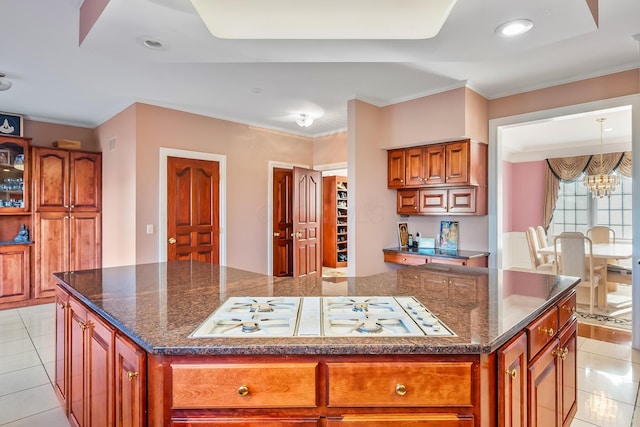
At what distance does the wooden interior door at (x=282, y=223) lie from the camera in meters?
5.48

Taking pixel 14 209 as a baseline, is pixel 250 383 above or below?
below

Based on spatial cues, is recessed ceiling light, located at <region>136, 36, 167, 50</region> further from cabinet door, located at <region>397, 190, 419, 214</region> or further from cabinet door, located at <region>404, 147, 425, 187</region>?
cabinet door, located at <region>397, 190, 419, 214</region>

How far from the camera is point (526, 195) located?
745 cm

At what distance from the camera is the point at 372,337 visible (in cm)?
112

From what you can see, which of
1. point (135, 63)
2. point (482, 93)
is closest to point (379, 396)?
point (135, 63)

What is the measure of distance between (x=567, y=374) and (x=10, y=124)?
660 cm

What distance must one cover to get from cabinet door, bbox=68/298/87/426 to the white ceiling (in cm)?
155

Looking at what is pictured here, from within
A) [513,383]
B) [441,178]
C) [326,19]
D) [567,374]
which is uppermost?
[326,19]

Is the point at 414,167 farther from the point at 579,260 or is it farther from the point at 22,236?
the point at 22,236

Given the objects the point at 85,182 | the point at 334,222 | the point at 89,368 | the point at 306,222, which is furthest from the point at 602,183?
the point at 85,182

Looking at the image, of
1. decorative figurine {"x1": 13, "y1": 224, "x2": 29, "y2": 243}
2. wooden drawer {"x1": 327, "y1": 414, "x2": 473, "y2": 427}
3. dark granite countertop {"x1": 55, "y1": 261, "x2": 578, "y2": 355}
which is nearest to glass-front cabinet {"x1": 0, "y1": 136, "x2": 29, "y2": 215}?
decorative figurine {"x1": 13, "y1": 224, "x2": 29, "y2": 243}

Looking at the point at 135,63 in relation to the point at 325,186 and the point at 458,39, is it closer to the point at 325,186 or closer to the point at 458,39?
the point at 458,39

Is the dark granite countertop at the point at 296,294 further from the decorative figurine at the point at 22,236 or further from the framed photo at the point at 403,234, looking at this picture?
the decorative figurine at the point at 22,236

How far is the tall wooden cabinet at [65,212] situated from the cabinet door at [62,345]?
10.6 ft
